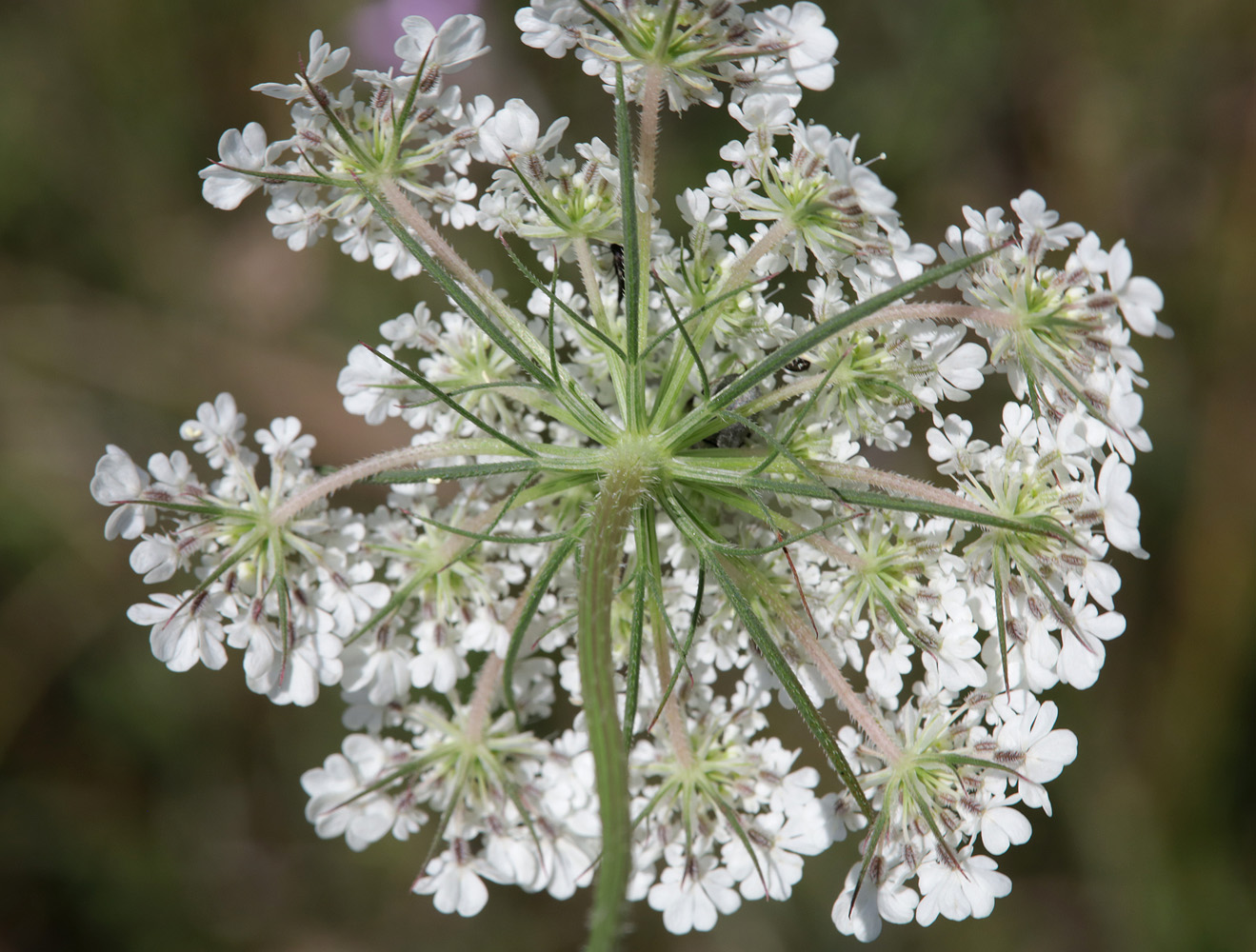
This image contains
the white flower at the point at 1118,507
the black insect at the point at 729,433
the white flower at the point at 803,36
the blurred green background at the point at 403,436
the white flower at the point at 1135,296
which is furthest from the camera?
the blurred green background at the point at 403,436

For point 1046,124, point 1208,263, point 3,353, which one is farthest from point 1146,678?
point 3,353

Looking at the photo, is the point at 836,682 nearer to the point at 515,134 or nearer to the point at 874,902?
the point at 874,902

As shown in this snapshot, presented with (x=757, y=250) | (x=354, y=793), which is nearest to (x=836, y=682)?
(x=757, y=250)

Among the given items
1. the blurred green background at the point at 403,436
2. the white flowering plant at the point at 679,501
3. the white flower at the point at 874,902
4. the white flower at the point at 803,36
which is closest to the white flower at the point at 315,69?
the white flowering plant at the point at 679,501

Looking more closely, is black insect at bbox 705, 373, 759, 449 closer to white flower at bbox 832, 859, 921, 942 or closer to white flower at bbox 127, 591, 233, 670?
white flower at bbox 832, 859, 921, 942

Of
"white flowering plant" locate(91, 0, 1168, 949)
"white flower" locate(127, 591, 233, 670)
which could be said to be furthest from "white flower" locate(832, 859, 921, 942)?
"white flower" locate(127, 591, 233, 670)

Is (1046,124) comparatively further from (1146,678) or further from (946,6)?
(1146,678)

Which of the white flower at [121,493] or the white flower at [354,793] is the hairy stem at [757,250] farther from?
the white flower at [354,793]
